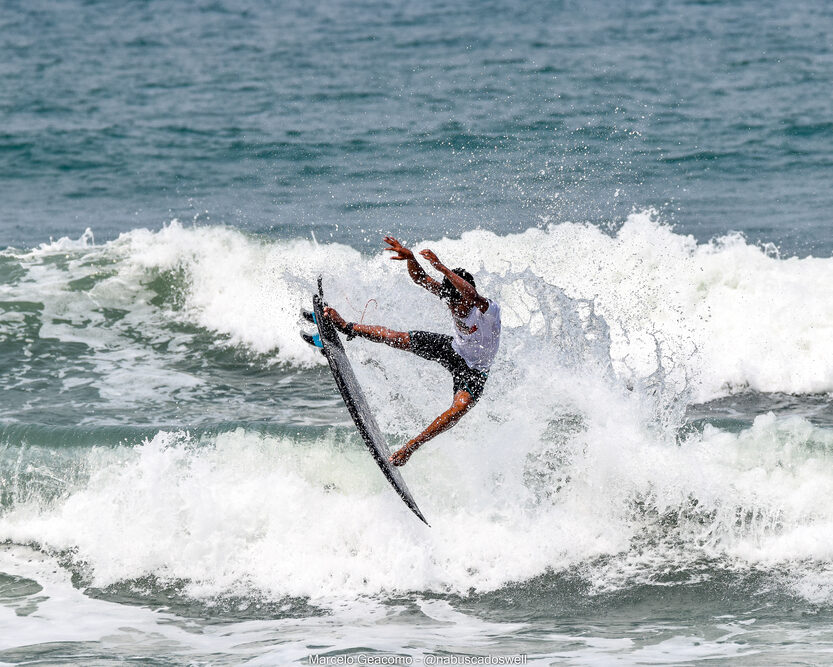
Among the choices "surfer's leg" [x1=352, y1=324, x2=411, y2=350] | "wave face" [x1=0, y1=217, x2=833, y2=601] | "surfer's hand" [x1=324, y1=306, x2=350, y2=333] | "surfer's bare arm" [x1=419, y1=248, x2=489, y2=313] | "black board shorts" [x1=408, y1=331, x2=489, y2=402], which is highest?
"surfer's bare arm" [x1=419, y1=248, x2=489, y2=313]

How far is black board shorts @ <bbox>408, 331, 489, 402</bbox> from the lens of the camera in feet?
30.0

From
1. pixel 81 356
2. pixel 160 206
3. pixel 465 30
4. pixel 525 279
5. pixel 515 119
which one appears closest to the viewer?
pixel 525 279

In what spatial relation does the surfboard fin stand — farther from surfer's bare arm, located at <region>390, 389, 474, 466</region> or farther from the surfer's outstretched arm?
surfer's bare arm, located at <region>390, 389, 474, 466</region>

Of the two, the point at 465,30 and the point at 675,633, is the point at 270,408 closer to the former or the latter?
the point at 675,633

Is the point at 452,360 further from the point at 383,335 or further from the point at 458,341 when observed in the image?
the point at 383,335

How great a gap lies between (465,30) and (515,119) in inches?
404

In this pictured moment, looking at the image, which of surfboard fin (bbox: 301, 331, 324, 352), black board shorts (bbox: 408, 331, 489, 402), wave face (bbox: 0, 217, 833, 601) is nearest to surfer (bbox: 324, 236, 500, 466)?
black board shorts (bbox: 408, 331, 489, 402)

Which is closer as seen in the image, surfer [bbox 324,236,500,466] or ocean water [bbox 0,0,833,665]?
surfer [bbox 324,236,500,466]

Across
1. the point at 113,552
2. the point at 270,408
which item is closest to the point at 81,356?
the point at 270,408

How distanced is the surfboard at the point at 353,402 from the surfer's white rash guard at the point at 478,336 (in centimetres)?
101

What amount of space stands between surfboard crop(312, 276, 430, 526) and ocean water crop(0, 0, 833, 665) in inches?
26.6

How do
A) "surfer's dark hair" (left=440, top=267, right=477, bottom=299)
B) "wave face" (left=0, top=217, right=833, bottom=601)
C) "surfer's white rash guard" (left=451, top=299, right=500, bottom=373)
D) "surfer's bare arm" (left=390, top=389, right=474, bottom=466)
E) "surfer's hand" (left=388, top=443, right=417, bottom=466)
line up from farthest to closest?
"wave face" (left=0, top=217, right=833, bottom=601)
"surfer's hand" (left=388, top=443, right=417, bottom=466)
"surfer's bare arm" (left=390, top=389, right=474, bottom=466)
"surfer's white rash guard" (left=451, top=299, right=500, bottom=373)
"surfer's dark hair" (left=440, top=267, right=477, bottom=299)

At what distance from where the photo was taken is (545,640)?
8.12m

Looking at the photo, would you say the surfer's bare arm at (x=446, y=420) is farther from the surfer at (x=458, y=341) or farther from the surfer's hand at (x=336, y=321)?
the surfer's hand at (x=336, y=321)
